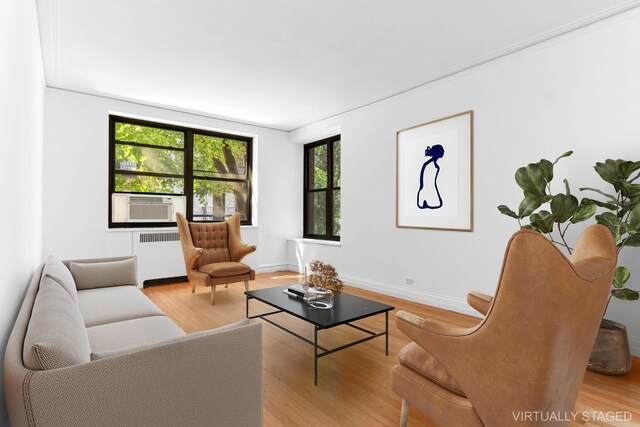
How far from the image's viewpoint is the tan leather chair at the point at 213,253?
414cm

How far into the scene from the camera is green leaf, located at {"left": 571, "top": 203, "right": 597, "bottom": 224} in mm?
2412

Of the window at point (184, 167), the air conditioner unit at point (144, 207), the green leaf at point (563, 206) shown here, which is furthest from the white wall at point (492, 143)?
the air conditioner unit at point (144, 207)

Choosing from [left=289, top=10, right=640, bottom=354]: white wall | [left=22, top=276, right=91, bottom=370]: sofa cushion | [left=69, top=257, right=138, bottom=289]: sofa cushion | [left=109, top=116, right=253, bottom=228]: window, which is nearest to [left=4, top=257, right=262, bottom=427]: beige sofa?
[left=22, top=276, right=91, bottom=370]: sofa cushion

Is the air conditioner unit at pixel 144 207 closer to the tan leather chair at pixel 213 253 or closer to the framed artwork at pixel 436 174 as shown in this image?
the tan leather chair at pixel 213 253

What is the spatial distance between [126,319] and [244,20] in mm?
2547

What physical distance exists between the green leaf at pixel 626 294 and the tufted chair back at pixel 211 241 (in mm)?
4169

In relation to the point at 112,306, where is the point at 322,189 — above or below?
above

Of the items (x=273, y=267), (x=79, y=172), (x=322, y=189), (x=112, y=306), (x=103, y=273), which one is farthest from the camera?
(x=273, y=267)

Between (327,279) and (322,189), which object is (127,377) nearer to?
(327,279)

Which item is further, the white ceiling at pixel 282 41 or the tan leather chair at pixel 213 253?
the tan leather chair at pixel 213 253

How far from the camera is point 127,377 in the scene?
41.4 inches

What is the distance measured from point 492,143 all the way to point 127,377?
3689 millimetres

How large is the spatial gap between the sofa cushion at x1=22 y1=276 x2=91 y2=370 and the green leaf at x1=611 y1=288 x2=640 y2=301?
3.13 meters

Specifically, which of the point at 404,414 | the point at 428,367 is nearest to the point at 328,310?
the point at 404,414
